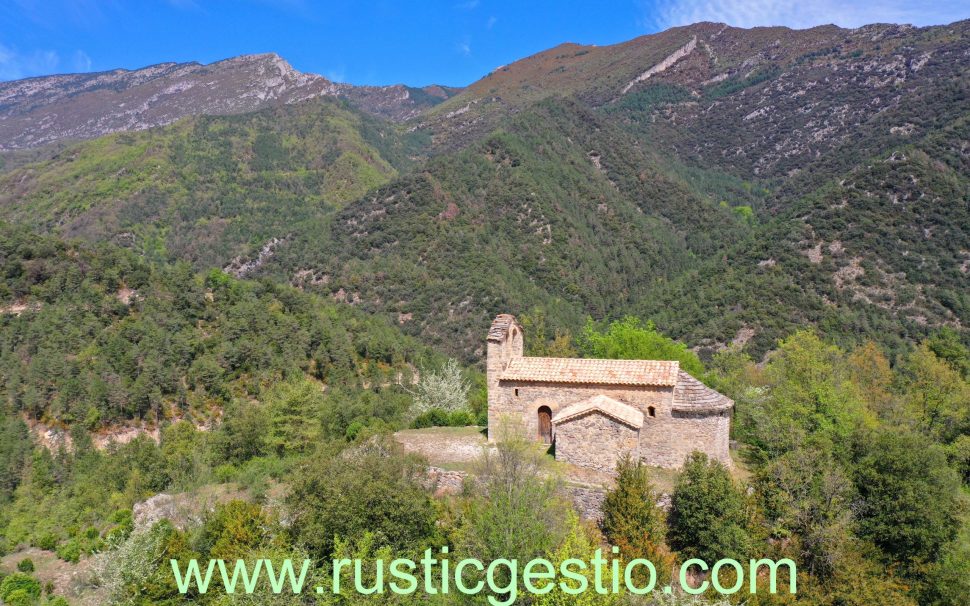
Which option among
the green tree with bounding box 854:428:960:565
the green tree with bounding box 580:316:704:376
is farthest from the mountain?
the green tree with bounding box 854:428:960:565

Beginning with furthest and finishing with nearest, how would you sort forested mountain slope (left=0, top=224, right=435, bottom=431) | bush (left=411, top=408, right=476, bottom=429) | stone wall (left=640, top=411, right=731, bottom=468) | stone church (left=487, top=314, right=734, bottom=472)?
forested mountain slope (left=0, top=224, right=435, bottom=431)
bush (left=411, top=408, right=476, bottom=429)
stone wall (left=640, top=411, right=731, bottom=468)
stone church (left=487, top=314, right=734, bottom=472)

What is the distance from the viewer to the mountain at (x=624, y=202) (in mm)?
68688

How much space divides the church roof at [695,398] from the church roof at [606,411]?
5.72ft

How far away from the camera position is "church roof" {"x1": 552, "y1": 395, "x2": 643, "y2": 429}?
878 inches

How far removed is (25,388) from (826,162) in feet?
454

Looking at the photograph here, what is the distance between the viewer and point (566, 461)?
914 inches

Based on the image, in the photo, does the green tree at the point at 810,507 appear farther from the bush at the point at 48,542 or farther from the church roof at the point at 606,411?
the bush at the point at 48,542

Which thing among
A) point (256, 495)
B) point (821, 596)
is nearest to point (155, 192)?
point (256, 495)

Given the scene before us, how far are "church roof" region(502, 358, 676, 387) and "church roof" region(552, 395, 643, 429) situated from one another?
0.98 metres

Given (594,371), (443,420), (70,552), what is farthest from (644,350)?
(70,552)

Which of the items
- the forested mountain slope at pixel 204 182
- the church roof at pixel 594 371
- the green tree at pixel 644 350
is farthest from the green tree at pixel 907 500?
the forested mountain slope at pixel 204 182

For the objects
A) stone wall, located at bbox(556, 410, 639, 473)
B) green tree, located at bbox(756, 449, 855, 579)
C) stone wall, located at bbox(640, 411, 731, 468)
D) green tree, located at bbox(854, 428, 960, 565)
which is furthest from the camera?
stone wall, located at bbox(640, 411, 731, 468)

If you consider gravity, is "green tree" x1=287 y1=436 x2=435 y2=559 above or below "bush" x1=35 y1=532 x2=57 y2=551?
above

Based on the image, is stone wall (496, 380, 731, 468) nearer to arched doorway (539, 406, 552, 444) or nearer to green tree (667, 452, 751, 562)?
arched doorway (539, 406, 552, 444)
